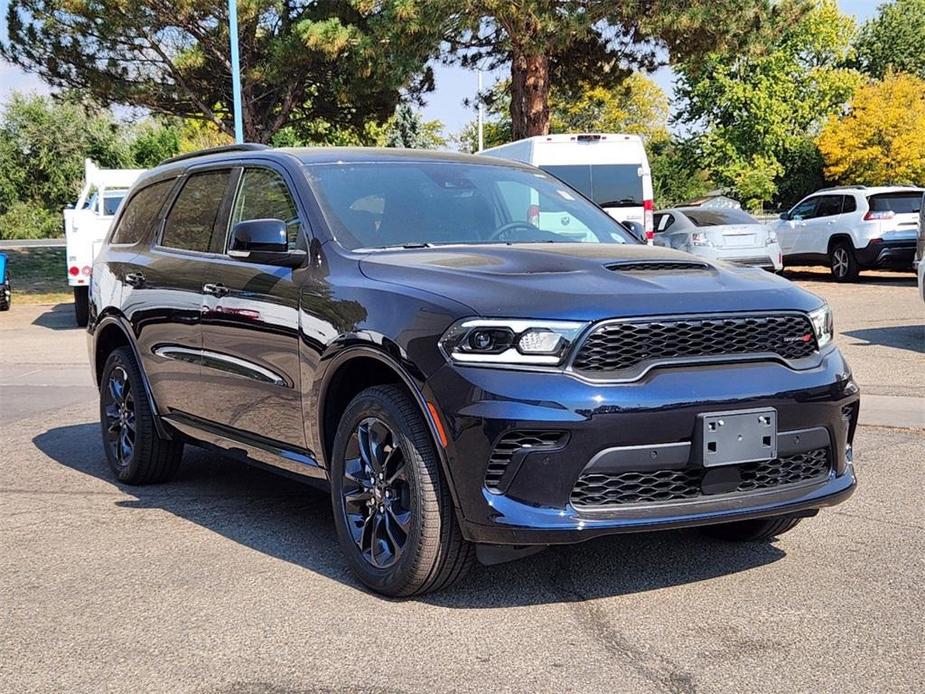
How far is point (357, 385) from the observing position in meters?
4.60

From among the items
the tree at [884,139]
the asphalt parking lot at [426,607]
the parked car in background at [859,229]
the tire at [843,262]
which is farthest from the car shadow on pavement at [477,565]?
the tree at [884,139]

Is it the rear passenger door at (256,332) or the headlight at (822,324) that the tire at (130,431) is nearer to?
the rear passenger door at (256,332)

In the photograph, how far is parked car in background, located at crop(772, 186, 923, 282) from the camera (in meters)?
20.4

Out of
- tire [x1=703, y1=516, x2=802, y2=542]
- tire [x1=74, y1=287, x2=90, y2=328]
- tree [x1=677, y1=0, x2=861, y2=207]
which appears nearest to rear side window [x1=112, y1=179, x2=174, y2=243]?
tire [x1=703, y1=516, x2=802, y2=542]

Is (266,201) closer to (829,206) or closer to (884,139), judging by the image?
(829,206)

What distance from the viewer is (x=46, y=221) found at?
57.4 m

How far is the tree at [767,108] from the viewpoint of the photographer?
5428 centimetres

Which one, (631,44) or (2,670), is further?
(631,44)

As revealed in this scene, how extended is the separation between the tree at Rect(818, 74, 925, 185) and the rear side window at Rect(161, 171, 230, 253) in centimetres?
4426

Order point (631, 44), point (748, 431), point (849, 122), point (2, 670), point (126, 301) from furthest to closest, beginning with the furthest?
point (849, 122) < point (631, 44) < point (126, 301) < point (748, 431) < point (2, 670)

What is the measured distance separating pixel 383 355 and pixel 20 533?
2380mm

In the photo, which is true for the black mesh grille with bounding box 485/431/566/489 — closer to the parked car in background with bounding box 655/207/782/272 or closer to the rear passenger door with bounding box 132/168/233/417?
the rear passenger door with bounding box 132/168/233/417

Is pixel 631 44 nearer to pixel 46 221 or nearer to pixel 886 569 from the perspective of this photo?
pixel 886 569

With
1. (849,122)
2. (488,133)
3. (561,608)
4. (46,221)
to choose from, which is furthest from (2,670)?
(488,133)
